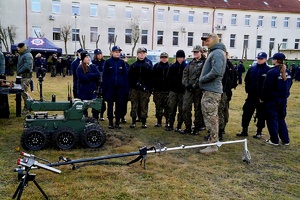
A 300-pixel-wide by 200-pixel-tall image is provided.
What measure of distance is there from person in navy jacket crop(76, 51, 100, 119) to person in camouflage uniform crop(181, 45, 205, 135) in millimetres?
1934

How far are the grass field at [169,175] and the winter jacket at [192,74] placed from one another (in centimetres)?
119

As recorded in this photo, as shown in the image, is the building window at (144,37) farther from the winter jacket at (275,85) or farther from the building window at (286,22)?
the winter jacket at (275,85)

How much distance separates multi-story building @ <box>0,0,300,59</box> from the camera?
3696cm

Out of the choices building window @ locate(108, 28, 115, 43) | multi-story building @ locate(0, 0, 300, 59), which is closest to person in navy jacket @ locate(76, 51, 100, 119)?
multi-story building @ locate(0, 0, 300, 59)

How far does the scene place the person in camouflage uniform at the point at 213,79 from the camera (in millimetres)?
5414

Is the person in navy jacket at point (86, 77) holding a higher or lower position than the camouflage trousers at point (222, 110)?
higher

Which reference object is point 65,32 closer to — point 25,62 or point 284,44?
point 25,62

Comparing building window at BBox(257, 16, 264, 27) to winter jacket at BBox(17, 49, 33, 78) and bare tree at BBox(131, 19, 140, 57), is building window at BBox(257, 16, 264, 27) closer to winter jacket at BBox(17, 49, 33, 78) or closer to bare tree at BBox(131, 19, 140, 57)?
bare tree at BBox(131, 19, 140, 57)

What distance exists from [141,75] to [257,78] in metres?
2.59

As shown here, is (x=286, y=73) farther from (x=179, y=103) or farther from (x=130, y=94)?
(x=130, y=94)

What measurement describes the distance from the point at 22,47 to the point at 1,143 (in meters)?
3.35

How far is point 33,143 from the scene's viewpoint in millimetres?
5449

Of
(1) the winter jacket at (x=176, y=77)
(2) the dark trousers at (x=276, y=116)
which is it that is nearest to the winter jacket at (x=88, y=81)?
(1) the winter jacket at (x=176, y=77)

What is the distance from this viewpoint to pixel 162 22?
135 feet
